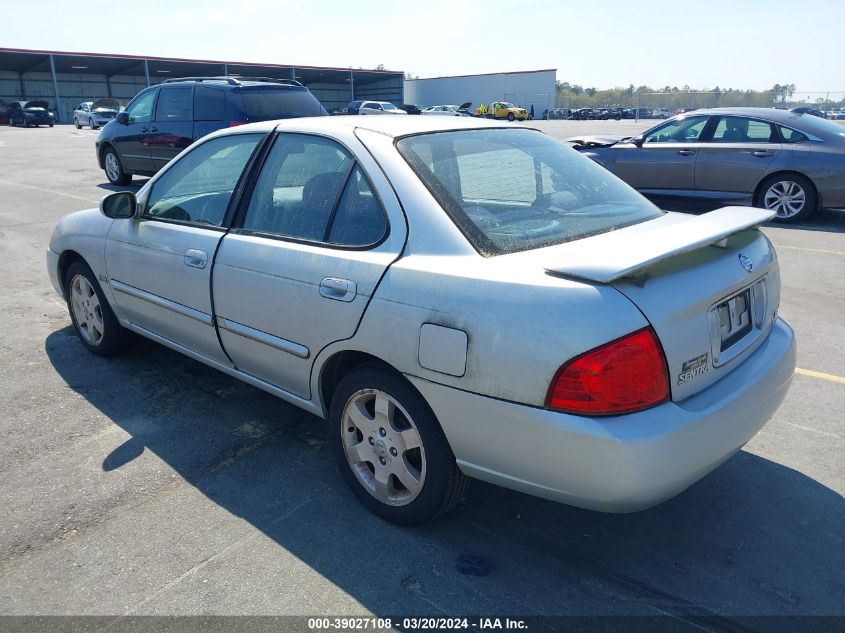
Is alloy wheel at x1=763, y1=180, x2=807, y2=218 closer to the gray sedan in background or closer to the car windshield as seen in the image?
the gray sedan in background

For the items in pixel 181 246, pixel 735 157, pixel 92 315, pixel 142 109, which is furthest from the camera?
pixel 142 109

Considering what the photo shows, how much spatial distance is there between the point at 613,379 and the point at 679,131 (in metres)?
9.15

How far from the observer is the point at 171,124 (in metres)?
11.0

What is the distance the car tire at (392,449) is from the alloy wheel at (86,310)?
2432mm

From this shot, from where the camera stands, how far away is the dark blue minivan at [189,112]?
1007 cm

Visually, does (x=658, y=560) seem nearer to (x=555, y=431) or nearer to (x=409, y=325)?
(x=555, y=431)

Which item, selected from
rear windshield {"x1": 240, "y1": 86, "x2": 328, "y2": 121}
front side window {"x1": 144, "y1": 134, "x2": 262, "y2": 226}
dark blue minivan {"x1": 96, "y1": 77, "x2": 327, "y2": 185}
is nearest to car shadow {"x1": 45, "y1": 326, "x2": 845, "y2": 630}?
front side window {"x1": 144, "y1": 134, "x2": 262, "y2": 226}

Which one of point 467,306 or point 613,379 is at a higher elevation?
point 467,306

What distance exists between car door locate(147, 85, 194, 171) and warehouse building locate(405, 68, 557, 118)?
5447cm

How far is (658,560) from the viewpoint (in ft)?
8.54

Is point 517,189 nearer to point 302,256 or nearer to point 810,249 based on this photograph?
point 302,256

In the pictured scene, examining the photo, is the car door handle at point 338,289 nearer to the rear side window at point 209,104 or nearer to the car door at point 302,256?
the car door at point 302,256

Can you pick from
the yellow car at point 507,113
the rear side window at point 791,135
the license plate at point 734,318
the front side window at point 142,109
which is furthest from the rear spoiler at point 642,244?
the yellow car at point 507,113

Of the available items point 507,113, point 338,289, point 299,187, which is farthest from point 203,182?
point 507,113
